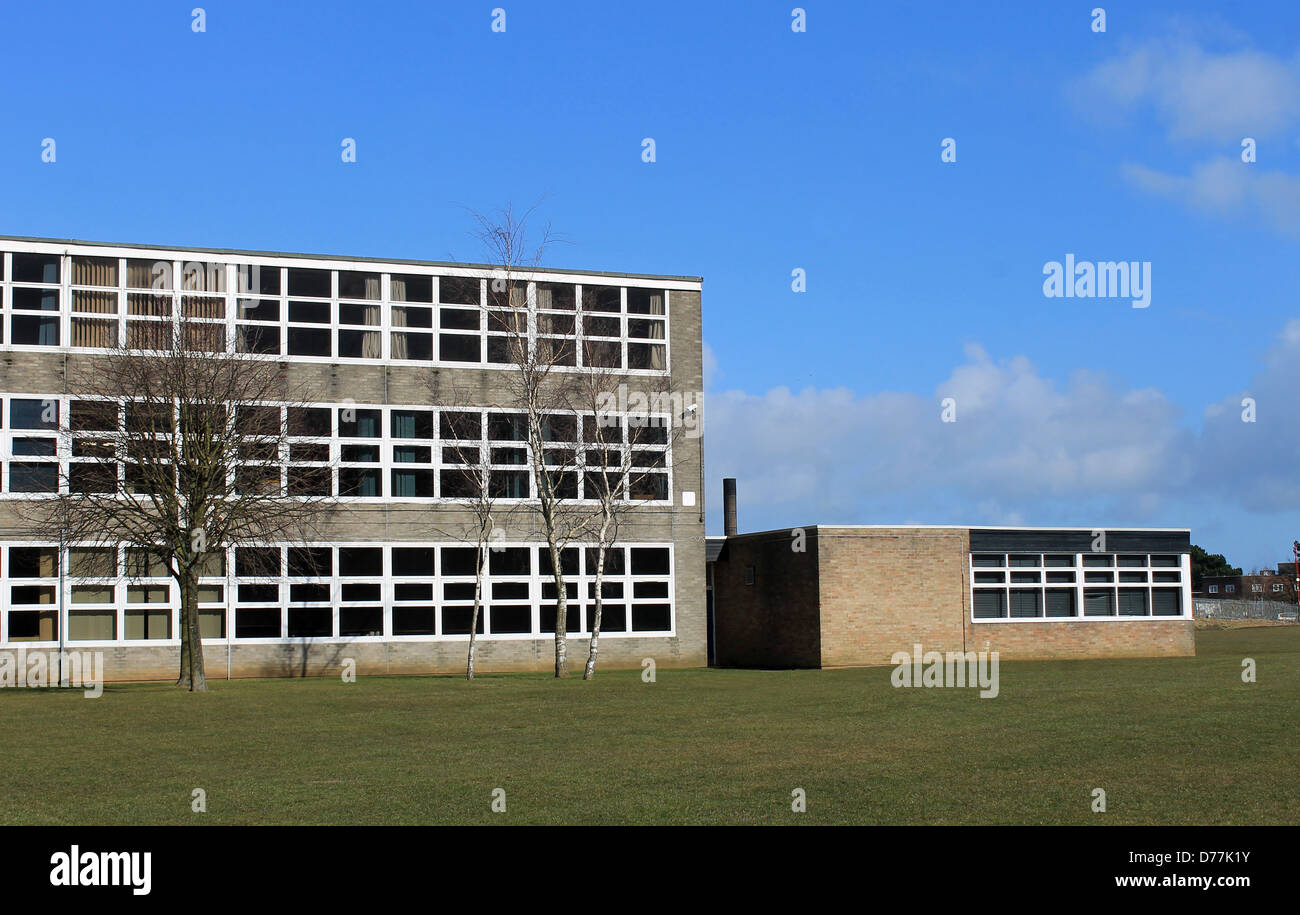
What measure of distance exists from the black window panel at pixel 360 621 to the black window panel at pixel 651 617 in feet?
27.9

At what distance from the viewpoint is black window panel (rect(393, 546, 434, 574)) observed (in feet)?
138

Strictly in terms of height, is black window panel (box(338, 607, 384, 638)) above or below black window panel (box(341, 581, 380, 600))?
below

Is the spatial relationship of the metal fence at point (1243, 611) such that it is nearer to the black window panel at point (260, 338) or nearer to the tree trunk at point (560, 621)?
the tree trunk at point (560, 621)

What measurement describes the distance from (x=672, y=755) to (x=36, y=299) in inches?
1197

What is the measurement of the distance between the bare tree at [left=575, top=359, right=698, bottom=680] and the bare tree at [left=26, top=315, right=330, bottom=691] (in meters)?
9.25

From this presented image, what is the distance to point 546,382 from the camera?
42281 mm

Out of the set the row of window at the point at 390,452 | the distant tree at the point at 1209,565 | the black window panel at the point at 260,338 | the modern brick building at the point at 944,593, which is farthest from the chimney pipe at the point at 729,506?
the distant tree at the point at 1209,565

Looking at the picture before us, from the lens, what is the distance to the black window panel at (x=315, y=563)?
40.6 metres

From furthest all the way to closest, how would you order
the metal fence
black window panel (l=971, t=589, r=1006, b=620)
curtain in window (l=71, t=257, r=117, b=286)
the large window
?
the metal fence → the large window → black window panel (l=971, t=589, r=1006, b=620) → curtain in window (l=71, t=257, r=117, b=286)

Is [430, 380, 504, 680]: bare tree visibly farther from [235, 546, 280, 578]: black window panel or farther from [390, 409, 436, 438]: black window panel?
[235, 546, 280, 578]: black window panel

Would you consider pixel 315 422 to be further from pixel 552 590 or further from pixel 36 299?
pixel 552 590

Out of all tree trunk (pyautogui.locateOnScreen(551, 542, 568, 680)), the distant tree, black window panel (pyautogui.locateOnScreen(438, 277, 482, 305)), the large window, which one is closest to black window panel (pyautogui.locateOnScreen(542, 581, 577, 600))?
tree trunk (pyautogui.locateOnScreen(551, 542, 568, 680))

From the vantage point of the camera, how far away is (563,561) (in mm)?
43938

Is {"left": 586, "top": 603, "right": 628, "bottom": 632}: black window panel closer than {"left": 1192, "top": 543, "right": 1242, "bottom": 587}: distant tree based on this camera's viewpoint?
Yes
